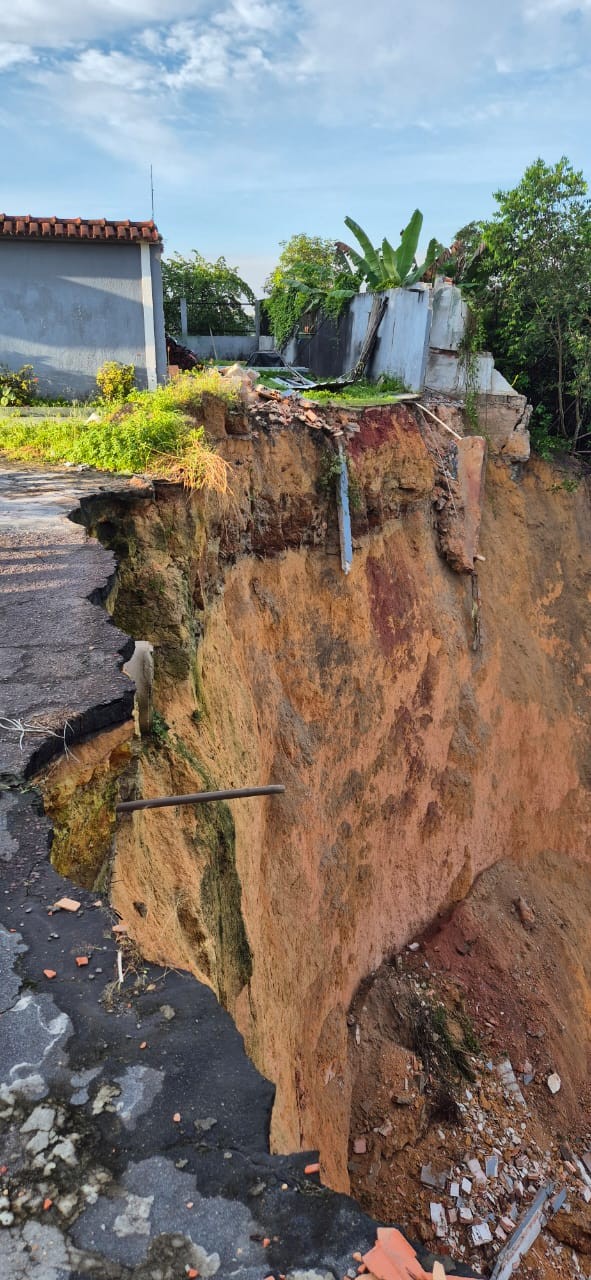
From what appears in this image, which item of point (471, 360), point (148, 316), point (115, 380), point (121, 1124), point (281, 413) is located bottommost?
point (121, 1124)

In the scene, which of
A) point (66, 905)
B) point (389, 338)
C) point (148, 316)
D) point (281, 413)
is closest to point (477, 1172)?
point (66, 905)

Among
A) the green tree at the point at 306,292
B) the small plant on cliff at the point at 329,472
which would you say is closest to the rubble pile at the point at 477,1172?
the small plant on cliff at the point at 329,472

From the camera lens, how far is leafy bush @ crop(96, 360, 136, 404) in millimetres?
11578

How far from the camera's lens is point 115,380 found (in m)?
11.7

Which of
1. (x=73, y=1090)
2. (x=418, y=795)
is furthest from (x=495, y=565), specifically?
(x=73, y=1090)

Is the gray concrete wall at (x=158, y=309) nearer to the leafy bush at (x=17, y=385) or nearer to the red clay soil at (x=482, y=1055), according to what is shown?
the leafy bush at (x=17, y=385)

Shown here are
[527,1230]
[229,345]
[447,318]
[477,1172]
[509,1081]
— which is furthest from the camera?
[229,345]

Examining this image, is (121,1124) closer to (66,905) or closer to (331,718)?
(66,905)

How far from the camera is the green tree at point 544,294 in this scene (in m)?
12.2

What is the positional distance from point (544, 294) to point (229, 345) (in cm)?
1081

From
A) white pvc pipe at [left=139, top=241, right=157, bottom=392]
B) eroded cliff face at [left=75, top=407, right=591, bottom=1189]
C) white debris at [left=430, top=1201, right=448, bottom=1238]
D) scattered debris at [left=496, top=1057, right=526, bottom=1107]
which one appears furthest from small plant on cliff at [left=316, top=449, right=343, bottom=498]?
white debris at [left=430, top=1201, right=448, bottom=1238]

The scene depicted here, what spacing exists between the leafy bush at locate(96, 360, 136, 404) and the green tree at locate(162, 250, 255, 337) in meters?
11.0

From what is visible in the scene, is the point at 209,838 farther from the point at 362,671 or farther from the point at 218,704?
the point at 362,671

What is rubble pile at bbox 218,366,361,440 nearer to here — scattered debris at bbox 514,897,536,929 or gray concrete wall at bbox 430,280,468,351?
gray concrete wall at bbox 430,280,468,351
